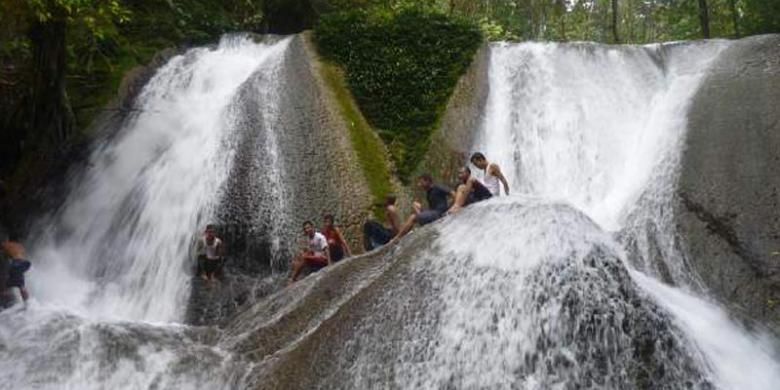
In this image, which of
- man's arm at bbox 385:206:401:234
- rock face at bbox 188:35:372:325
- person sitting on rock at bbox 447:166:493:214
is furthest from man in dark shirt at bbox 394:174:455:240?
rock face at bbox 188:35:372:325

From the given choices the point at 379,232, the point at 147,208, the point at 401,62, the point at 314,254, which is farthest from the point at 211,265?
the point at 401,62

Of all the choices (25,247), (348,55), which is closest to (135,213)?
(25,247)

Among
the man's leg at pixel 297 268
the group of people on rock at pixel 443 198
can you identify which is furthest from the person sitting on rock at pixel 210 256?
the group of people on rock at pixel 443 198

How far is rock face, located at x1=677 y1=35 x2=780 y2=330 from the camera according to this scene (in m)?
11.3

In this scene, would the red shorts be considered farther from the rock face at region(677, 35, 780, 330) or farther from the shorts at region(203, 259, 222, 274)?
the rock face at region(677, 35, 780, 330)

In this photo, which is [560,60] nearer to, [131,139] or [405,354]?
[131,139]

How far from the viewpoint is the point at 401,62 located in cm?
1638

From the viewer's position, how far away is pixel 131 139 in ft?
49.4

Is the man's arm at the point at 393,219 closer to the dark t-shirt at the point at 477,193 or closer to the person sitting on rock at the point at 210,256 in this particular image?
the dark t-shirt at the point at 477,193

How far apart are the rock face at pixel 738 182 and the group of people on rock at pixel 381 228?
→ 2968 mm

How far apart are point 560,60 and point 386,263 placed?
953cm

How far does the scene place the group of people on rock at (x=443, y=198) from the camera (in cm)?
1090

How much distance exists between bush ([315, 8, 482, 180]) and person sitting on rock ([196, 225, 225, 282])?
3.68 m

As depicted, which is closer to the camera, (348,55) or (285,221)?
(285,221)
